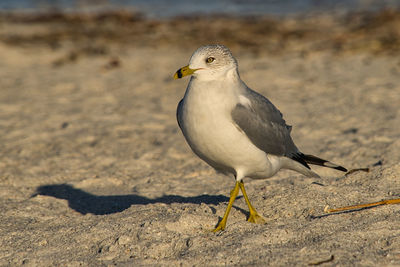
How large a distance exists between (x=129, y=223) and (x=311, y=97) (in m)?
5.22

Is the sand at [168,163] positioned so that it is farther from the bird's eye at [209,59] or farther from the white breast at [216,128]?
the bird's eye at [209,59]

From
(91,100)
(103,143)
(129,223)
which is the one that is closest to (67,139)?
(103,143)

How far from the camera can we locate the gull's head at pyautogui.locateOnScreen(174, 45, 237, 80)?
3.70 metres

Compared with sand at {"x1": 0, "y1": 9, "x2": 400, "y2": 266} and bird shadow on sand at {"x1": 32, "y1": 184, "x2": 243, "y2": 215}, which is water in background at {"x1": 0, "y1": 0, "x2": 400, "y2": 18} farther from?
bird shadow on sand at {"x1": 32, "y1": 184, "x2": 243, "y2": 215}

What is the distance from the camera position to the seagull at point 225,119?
3.58 metres

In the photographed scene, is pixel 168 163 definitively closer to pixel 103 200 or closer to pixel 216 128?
pixel 103 200

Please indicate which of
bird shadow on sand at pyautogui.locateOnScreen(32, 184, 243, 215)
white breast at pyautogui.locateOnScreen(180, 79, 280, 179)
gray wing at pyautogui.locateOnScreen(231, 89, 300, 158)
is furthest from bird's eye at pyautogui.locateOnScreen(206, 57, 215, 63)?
bird shadow on sand at pyautogui.locateOnScreen(32, 184, 243, 215)

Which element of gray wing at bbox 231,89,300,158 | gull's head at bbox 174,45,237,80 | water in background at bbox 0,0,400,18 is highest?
gull's head at bbox 174,45,237,80

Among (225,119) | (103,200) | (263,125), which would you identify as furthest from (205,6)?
(225,119)

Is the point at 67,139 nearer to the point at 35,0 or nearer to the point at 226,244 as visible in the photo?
the point at 226,244

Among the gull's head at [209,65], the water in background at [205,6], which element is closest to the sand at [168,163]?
the gull's head at [209,65]

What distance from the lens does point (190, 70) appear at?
12.2 feet

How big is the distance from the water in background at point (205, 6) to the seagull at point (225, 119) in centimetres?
1451

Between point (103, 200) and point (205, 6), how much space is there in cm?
1683
